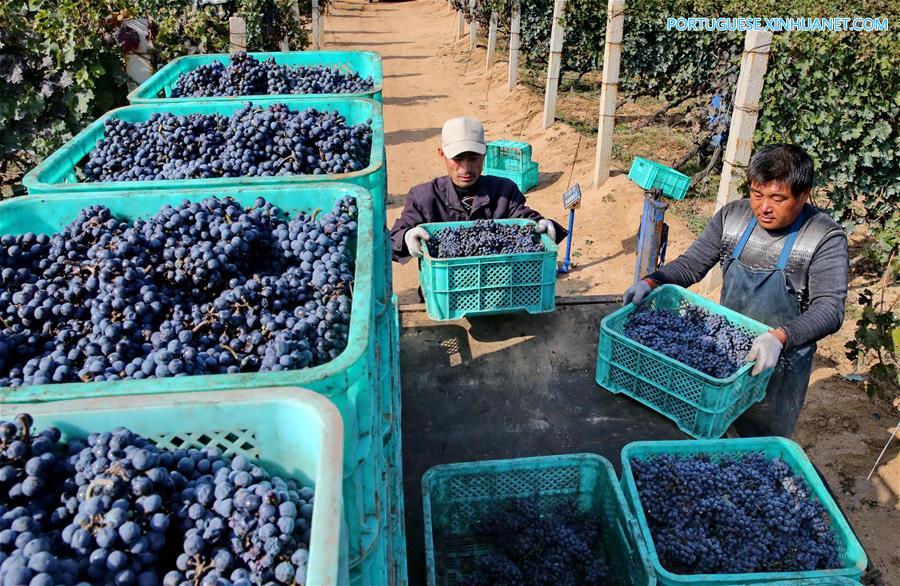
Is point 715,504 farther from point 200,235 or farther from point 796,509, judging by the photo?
point 200,235

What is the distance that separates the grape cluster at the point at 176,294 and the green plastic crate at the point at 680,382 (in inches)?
69.8

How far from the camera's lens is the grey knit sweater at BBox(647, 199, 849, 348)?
290cm

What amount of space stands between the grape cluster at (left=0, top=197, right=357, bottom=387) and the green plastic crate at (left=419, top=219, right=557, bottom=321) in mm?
1653

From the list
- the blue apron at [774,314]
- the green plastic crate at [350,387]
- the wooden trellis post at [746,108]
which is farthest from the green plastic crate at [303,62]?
the wooden trellis post at [746,108]

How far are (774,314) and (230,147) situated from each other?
2845 mm

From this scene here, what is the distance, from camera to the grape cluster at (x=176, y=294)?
1.43m

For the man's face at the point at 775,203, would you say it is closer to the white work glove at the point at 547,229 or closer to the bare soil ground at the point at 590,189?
the white work glove at the point at 547,229

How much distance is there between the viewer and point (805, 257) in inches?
120

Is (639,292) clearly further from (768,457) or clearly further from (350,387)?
(350,387)

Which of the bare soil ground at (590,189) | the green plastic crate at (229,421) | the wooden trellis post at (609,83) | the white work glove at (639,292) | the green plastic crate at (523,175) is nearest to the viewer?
the green plastic crate at (229,421)

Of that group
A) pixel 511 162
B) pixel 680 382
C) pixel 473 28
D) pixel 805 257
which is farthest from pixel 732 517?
pixel 473 28

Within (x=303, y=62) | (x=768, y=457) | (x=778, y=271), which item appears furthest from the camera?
(x=303, y=62)

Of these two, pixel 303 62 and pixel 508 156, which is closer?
pixel 303 62

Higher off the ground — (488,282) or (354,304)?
(354,304)
